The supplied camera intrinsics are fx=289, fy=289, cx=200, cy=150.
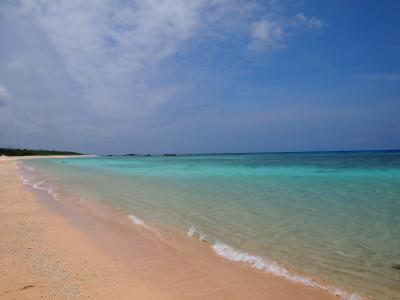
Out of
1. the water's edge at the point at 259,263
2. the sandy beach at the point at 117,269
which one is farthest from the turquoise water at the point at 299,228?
the sandy beach at the point at 117,269

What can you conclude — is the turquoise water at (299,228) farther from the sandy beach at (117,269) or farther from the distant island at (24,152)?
the distant island at (24,152)

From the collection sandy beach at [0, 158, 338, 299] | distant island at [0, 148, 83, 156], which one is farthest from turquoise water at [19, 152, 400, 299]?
distant island at [0, 148, 83, 156]

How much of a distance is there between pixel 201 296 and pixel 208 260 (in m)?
1.21

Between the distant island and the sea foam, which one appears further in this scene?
the distant island

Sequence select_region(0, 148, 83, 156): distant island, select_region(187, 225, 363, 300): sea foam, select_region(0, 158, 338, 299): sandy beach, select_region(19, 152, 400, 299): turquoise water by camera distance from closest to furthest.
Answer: select_region(0, 158, 338, 299): sandy beach, select_region(187, 225, 363, 300): sea foam, select_region(19, 152, 400, 299): turquoise water, select_region(0, 148, 83, 156): distant island

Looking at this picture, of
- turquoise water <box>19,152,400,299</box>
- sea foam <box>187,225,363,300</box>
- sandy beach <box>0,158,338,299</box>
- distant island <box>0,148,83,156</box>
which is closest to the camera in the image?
sandy beach <box>0,158,338,299</box>

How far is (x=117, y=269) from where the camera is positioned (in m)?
4.05

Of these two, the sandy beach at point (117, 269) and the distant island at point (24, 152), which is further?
the distant island at point (24, 152)

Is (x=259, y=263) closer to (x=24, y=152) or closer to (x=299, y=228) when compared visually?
(x=299, y=228)

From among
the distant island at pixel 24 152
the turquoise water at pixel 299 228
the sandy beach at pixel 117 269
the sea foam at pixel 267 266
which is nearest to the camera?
the sandy beach at pixel 117 269

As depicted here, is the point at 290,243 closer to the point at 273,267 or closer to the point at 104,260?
the point at 273,267

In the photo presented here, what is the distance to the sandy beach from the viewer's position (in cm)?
338

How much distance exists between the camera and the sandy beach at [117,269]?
3381 mm

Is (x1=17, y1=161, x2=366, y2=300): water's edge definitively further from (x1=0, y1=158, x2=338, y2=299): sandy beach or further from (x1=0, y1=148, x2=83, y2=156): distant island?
(x1=0, y1=148, x2=83, y2=156): distant island
